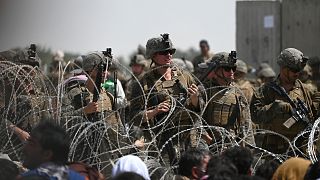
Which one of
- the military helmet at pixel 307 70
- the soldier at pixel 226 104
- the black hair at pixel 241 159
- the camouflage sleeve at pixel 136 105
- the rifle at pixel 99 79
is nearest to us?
the black hair at pixel 241 159

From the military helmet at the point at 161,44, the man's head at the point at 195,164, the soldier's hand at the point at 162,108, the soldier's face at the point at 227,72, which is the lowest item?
the man's head at the point at 195,164

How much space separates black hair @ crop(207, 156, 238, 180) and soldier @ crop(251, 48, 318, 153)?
298 centimetres

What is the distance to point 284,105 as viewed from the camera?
32.1 feet

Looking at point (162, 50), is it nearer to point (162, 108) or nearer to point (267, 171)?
point (162, 108)

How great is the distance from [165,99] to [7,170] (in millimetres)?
2843

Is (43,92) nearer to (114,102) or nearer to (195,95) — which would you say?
(114,102)

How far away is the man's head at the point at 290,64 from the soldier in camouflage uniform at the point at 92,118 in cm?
179

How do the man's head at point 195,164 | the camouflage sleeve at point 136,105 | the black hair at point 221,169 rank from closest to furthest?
1. the black hair at point 221,169
2. the man's head at point 195,164
3. the camouflage sleeve at point 136,105

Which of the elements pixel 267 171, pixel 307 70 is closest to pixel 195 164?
pixel 267 171

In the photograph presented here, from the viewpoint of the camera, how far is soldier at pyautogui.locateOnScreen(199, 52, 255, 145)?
380 inches

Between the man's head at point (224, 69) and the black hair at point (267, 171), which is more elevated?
the man's head at point (224, 69)

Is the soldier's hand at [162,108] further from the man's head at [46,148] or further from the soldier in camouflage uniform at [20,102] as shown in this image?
the man's head at [46,148]

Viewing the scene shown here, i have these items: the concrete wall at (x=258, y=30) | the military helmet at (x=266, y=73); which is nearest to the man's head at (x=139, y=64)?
the military helmet at (x=266, y=73)

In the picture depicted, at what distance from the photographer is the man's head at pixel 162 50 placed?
957 cm
